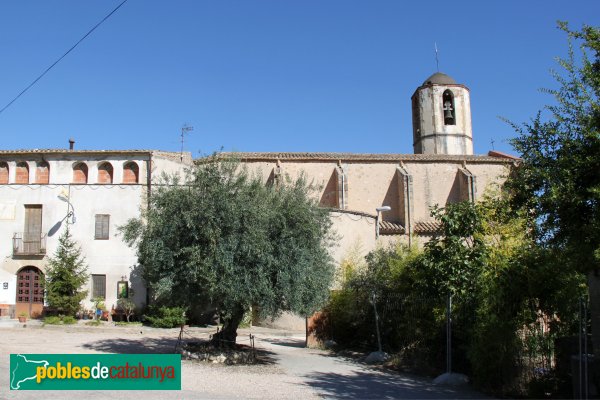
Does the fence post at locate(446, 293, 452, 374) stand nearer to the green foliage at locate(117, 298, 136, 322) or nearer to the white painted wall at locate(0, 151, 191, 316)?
the green foliage at locate(117, 298, 136, 322)

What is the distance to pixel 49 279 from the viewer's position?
2319 cm

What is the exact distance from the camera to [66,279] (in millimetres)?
22906

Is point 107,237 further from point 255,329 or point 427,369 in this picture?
point 427,369

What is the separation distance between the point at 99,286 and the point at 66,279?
4.75ft

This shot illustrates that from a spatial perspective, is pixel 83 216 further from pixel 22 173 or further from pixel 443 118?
pixel 443 118

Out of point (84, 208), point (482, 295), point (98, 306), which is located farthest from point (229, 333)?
point (84, 208)

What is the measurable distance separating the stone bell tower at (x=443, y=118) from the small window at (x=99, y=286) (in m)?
27.8

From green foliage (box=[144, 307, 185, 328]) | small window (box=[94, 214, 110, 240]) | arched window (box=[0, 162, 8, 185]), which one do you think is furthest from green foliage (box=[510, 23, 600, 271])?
arched window (box=[0, 162, 8, 185])

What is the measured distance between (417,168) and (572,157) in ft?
88.9

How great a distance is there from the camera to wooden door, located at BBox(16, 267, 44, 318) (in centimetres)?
2369

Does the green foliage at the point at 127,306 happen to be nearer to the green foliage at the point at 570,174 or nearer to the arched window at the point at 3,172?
the arched window at the point at 3,172

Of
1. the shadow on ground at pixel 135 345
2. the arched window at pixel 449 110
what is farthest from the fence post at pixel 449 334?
the arched window at pixel 449 110

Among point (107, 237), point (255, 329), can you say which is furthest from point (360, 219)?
point (107, 237)

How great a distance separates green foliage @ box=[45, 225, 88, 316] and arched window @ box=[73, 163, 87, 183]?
2935mm
